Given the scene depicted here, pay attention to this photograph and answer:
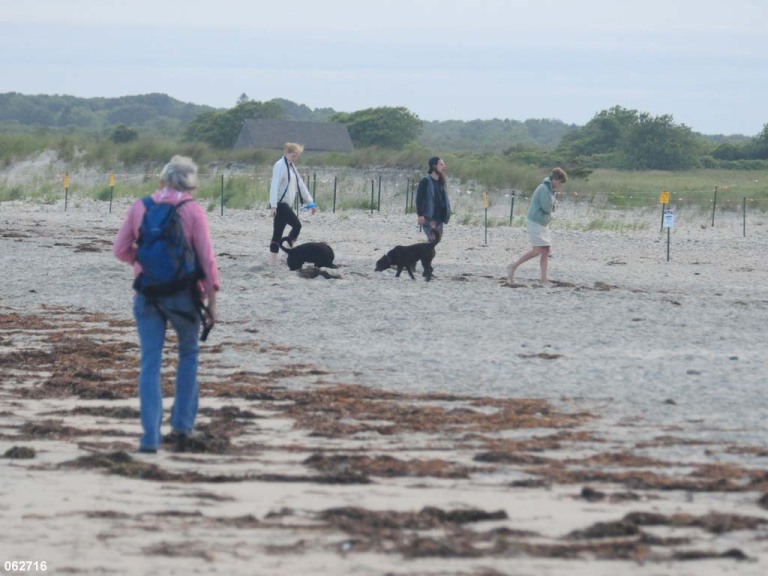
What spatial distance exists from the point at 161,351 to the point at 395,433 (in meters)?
1.37

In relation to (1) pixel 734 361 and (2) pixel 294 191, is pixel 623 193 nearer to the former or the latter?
(2) pixel 294 191

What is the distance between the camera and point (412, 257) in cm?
1593

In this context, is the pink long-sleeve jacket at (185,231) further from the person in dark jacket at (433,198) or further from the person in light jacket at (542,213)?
the person in light jacket at (542,213)

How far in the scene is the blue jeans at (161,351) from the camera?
6859 mm

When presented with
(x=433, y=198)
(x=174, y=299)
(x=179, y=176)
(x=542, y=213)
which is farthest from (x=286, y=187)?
(x=174, y=299)

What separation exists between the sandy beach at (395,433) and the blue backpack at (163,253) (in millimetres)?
833

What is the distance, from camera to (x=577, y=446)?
7.06m

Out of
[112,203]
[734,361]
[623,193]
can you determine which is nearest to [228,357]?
[734,361]

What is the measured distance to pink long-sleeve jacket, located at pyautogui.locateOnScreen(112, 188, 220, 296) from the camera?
6.89 meters

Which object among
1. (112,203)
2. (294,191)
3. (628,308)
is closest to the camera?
(628,308)

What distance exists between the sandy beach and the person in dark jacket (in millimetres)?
816

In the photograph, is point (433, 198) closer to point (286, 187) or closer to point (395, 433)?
point (286, 187)

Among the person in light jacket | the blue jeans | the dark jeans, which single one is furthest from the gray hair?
the person in light jacket

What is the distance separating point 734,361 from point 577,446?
370cm
